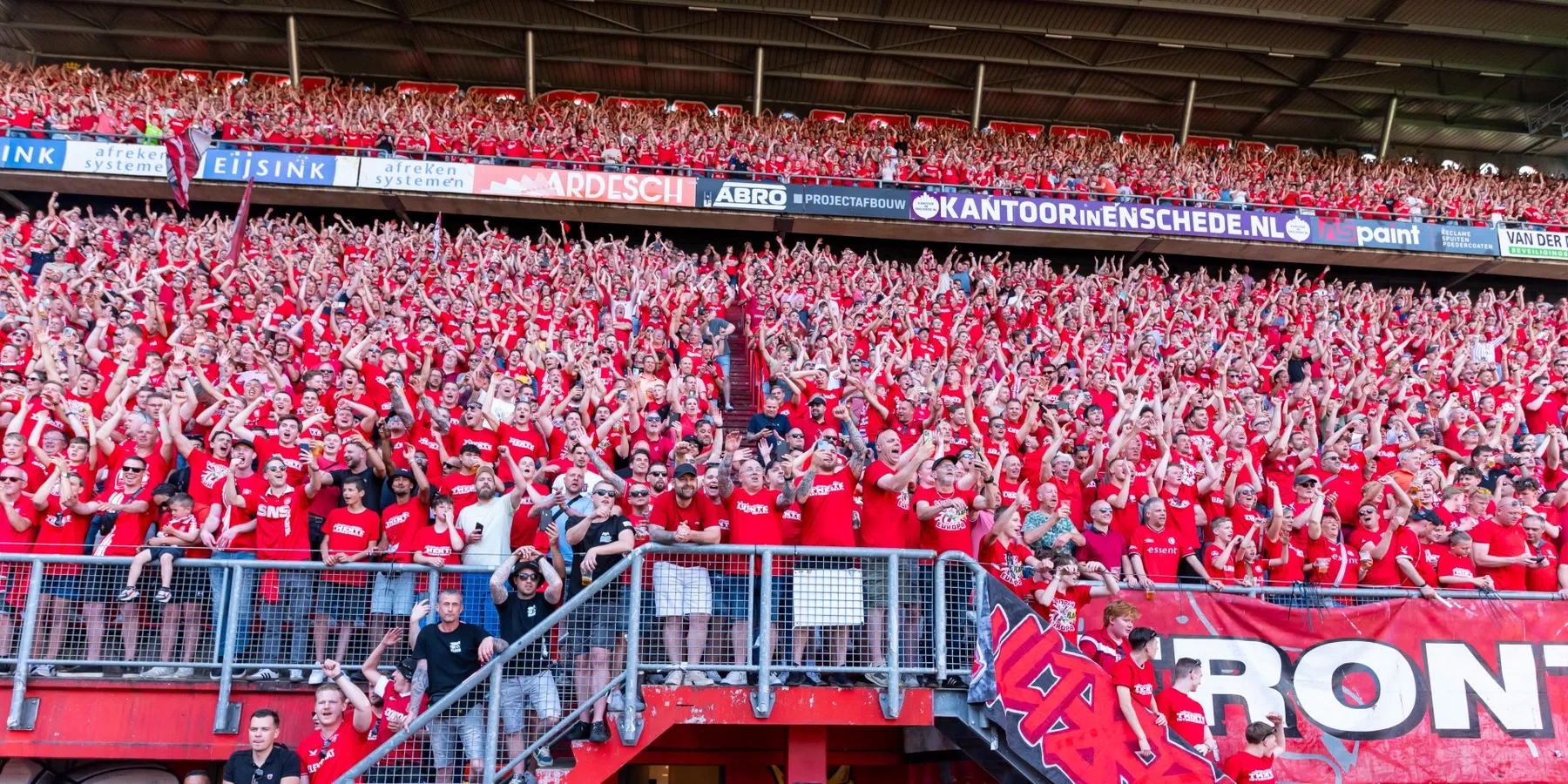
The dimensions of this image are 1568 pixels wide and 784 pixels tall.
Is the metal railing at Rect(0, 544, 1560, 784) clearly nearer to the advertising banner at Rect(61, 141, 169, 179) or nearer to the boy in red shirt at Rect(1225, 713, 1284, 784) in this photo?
the boy in red shirt at Rect(1225, 713, 1284, 784)

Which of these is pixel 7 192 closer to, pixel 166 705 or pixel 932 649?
pixel 166 705

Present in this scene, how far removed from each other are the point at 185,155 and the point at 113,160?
188 cm

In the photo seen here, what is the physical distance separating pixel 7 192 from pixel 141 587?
63.8ft

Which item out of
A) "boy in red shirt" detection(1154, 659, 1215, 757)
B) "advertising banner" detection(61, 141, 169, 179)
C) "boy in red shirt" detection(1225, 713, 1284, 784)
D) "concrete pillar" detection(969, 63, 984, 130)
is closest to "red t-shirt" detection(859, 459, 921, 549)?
"boy in red shirt" detection(1154, 659, 1215, 757)

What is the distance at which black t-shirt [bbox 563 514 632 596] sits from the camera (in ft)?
20.9

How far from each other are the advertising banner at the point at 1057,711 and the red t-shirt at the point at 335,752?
3790mm

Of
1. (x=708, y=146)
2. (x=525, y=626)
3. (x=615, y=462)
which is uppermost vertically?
(x=708, y=146)

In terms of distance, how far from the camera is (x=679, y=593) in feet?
20.4

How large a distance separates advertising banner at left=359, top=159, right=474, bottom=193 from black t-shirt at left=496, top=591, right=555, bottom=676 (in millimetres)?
15993

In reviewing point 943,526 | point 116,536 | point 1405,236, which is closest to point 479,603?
point 116,536

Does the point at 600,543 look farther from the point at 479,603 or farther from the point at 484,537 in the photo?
the point at 484,537

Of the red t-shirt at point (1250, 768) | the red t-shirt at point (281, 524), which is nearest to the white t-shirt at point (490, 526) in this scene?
the red t-shirt at point (281, 524)

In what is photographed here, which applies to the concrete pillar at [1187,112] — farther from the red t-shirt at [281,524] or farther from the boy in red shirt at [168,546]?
the boy in red shirt at [168,546]

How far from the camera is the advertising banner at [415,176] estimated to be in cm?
2028
